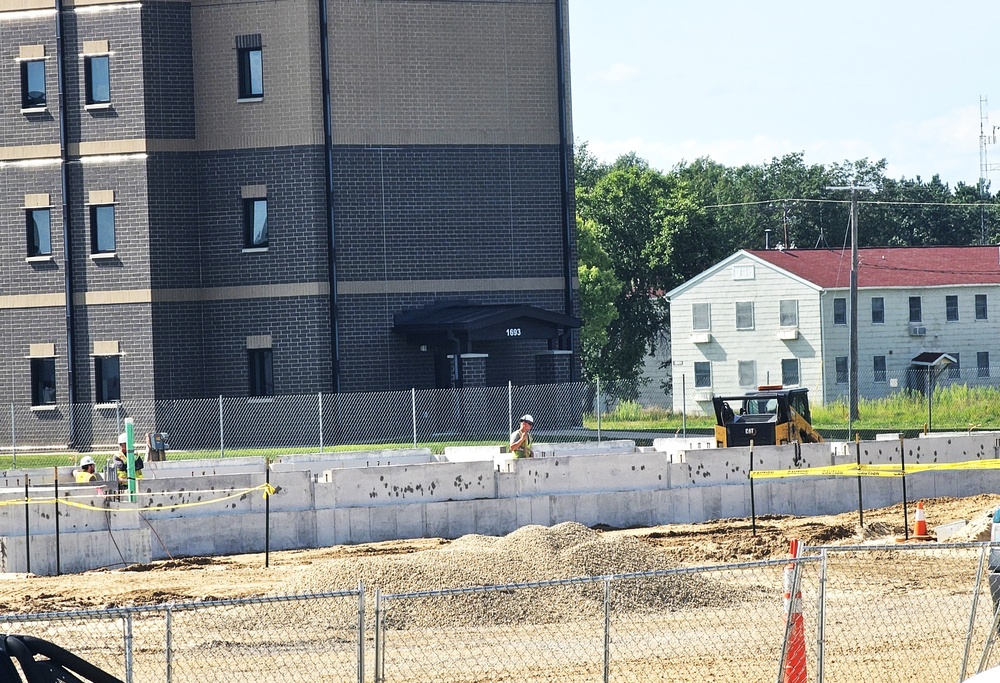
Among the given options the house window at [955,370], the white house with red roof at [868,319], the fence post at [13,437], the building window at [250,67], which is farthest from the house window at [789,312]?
the fence post at [13,437]

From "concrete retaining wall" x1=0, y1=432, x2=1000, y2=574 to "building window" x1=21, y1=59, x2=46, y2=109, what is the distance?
16309 mm

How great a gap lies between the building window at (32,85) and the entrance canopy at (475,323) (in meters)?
11.7

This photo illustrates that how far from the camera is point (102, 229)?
42.0 meters

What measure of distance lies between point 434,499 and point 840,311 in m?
41.8

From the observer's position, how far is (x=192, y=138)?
1658 inches

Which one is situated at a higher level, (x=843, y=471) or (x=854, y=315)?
(x=854, y=315)

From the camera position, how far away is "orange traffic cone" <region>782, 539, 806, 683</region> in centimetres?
1091

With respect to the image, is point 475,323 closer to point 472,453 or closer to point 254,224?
point 254,224

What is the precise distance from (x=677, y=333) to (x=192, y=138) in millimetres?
32126

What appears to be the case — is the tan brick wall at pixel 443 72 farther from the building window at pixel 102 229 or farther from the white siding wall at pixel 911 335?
the white siding wall at pixel 911 335

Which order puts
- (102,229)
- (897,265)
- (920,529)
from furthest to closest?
(897,265)
(102,229)
(920,529)

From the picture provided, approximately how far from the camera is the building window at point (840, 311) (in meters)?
64.4

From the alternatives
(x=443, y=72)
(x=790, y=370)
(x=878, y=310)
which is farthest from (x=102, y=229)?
(x=878, y=310)

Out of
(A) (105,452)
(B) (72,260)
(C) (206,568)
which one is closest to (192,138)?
(B) (72,260)
